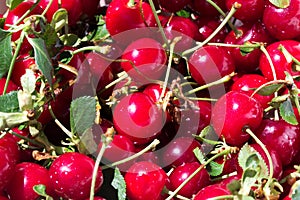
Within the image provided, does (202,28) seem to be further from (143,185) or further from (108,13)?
(143,185)

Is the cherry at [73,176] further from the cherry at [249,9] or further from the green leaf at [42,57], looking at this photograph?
the cherry at [249,9]

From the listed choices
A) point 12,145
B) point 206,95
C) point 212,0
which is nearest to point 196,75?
point 206,95

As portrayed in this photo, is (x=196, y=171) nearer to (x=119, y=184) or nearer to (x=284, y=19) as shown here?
(x=119, y=184)

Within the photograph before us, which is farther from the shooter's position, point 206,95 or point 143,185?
point 206,95

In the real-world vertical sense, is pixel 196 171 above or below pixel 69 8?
below

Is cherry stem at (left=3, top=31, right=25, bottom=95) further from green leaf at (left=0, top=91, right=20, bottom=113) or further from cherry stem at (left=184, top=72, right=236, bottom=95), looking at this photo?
cherry stem at (left=184, top=72, right=236, bottom=95)

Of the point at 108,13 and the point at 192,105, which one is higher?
the point at 108,13

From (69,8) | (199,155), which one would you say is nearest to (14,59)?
(69,8)
